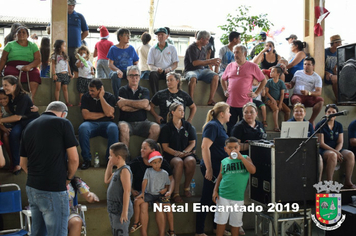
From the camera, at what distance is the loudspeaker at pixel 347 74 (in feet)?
9.95

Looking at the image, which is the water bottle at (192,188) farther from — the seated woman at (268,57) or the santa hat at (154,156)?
the seated woman at (268,57)

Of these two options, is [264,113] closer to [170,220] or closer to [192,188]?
[192,188]

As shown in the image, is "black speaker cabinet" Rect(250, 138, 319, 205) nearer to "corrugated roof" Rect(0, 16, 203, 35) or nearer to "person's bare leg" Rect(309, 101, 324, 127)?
"person's bare leg" Rect(309, 101, 324, 127)

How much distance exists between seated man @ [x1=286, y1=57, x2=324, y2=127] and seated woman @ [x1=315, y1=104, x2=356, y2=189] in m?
0.72

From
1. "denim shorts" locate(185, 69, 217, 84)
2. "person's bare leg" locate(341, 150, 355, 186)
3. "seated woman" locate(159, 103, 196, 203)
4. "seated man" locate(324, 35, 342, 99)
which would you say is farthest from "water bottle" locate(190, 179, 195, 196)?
"seated man" locate(324, 35, 342, 99)

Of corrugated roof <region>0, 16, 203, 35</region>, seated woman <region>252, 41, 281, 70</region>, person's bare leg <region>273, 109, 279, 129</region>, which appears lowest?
person's bare leg <region>273, 109, 279, 129</region>

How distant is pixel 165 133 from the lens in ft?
16.2

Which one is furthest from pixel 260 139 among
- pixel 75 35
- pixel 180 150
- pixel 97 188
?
pixel 75 35

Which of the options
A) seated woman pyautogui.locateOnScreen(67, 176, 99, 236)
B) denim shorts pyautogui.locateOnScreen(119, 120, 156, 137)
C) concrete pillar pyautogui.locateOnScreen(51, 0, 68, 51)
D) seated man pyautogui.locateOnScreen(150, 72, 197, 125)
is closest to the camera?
seated woman pyautogui.locateOnScreen(67, 176, 99, 236)

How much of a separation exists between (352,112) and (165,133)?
13.3ft

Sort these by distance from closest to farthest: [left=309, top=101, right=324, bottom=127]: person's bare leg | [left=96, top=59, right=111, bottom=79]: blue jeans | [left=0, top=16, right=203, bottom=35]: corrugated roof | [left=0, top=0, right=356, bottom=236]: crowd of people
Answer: [left=0, top=0, right=356, bottom=236]: crowd of people, [left=309, top=101, right=324, bottom=127]: person's bare leg, [left=96, top=59, right=111, bottom=79]: blue jeans, [left=0, top=16, right=203, bottom=35]: corrugated roof

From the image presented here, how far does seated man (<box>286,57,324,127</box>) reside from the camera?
6.61 metres

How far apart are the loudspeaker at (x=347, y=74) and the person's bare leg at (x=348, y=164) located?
2.90 meters

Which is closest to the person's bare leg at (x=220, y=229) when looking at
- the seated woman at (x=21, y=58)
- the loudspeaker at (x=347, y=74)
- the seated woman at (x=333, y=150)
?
the loudspeaker at (x=347, y=74)
